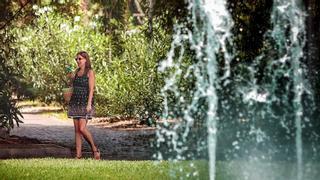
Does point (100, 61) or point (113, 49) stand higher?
point (113, 49)

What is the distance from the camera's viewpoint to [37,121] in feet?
55.6

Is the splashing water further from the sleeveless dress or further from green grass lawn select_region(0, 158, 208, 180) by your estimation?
the sleeveless dress

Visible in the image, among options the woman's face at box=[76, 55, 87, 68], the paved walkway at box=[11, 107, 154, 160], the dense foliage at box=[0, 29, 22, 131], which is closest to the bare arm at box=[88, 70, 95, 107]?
the woman's face at box=[76, 55, 87, 68]

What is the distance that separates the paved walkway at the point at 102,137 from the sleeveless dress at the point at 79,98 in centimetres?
208

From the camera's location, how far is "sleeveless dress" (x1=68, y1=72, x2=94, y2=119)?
8.48m

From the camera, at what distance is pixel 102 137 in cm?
1384

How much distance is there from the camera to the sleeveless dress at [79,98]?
8484 mm

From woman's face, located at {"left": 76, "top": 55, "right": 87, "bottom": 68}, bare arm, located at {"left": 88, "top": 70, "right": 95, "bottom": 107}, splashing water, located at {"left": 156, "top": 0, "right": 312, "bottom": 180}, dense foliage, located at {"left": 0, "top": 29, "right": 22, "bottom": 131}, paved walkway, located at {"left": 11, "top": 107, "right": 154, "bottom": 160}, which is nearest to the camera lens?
bare arm, located at {"left": 88, "top": 70, "right": 95, "bottom": 107}

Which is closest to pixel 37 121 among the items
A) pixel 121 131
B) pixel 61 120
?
pixel 61 120

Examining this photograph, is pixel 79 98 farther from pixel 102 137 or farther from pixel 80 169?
pixel 102 137

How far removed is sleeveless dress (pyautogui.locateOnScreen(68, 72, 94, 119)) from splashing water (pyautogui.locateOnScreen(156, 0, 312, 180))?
5.76 feet

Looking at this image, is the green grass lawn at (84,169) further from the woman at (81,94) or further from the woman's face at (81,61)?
the woman's face at (81,61)

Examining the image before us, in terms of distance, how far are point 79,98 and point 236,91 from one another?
11.9 ft

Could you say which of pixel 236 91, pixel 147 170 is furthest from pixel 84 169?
pixel 236 91
